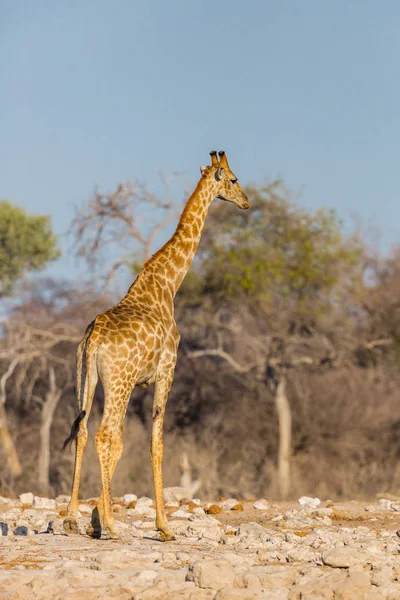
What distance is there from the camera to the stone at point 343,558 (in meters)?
7.14

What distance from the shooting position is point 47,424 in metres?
33.2

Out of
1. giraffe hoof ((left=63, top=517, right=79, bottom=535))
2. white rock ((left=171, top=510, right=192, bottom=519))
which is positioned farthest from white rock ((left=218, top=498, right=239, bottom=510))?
giraffe hoof ((left=63, top=517, right=79, bottom=535))

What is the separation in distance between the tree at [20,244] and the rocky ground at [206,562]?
2506cm

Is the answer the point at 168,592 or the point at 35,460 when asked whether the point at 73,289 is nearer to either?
the point at 35,460

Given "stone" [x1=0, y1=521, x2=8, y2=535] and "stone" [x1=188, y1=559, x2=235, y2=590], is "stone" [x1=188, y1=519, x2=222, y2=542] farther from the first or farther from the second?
"stone" [x1=188, y1=559, x2=235, y2=590]

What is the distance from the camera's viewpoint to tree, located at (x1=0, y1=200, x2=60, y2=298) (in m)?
34.7

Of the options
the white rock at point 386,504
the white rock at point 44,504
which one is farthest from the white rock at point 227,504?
the white rock at point 44,504

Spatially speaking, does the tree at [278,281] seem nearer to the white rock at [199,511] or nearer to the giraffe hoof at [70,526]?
the white rock at [199,511]

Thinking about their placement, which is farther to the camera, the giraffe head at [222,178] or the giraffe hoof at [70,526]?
the giraffe head at [222,178]

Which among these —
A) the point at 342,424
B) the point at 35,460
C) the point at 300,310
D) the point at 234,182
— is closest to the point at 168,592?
the point at 234,182

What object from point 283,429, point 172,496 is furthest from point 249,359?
point 172,496

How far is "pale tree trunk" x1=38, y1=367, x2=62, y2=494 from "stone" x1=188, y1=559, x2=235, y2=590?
2495 cm

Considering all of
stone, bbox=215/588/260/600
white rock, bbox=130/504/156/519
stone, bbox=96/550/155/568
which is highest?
white rock, bbox=130/504/156/519

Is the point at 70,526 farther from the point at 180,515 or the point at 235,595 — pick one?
the point at 235,595
